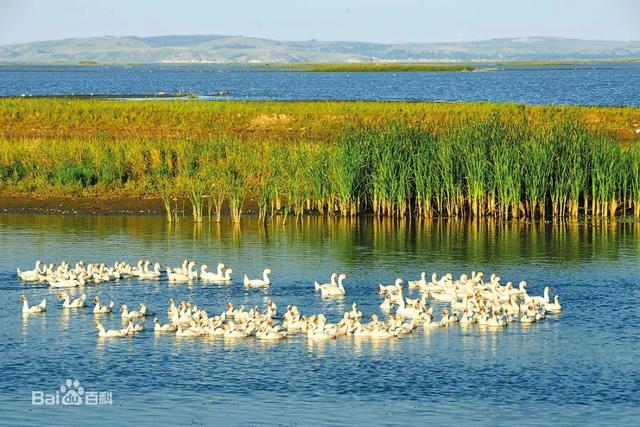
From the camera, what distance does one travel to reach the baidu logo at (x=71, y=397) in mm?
21703

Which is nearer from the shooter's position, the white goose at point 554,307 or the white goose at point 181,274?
the white goose at point 554,307

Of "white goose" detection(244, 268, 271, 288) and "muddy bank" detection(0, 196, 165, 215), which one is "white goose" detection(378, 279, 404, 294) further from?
"muddy bank" detection(0, 196, 165, 215)

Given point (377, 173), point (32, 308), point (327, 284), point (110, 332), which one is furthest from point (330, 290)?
point (377, 173)

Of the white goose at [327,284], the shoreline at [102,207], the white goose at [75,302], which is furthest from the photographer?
the shoreline at [102,207]

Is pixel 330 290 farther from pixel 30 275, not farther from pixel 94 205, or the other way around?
pixel 94 205

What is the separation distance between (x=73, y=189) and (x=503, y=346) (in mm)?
26220

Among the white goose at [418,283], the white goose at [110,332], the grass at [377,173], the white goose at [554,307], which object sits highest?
the grass at [377,173]

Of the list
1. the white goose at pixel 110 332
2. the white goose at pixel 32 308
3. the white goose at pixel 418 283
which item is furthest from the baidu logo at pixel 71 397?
the white goose at pixel 418 283

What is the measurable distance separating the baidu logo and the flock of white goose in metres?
3.95

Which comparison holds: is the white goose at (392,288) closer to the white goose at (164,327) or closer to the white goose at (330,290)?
the white goose at (330,290)

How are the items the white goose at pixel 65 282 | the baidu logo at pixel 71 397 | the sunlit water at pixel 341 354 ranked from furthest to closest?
the white goose at pixel 65 282
the baidu logo at pixel 71 397
the sunlit water at pixel 341 354

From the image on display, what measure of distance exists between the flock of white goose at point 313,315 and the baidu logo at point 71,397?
3.95 meters

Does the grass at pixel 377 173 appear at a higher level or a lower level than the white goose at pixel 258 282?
higher

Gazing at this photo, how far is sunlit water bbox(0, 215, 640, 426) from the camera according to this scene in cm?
Answer: 2112
